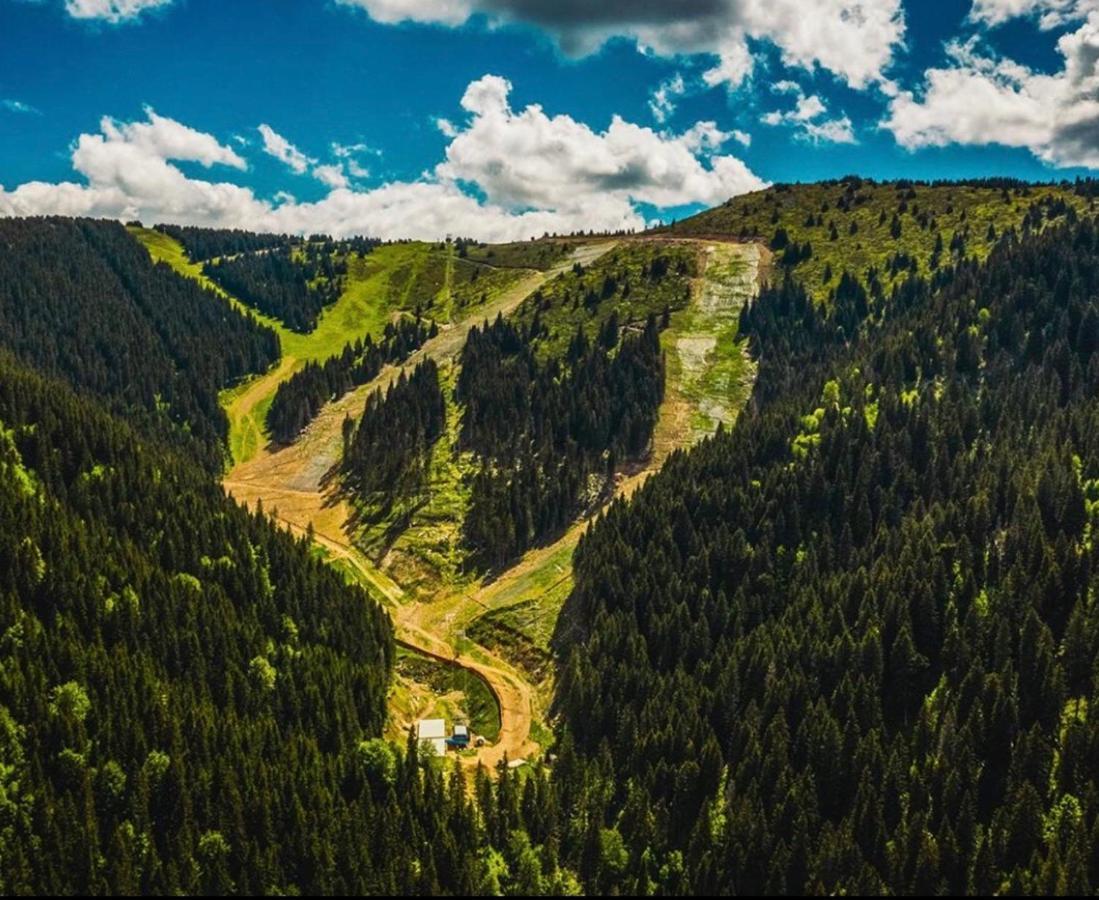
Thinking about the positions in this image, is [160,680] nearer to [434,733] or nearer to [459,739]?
[434,733]

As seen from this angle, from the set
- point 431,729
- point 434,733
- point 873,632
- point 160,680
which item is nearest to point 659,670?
point 873,632

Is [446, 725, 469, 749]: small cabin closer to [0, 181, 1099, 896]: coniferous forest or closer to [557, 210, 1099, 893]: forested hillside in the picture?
[0, 181, 1099, 896]: coniferous forest

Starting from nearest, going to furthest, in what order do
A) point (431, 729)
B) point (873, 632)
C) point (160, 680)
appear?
point (873, 632), point (160, 680), point (431, 729)

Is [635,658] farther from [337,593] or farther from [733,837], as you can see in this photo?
[337,593]

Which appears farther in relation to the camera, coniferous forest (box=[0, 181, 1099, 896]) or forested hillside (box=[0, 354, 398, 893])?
coniferous forest (box=[0, 181, 1099, 896])

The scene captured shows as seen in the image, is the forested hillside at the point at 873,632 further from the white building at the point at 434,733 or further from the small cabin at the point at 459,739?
the white building at the point at 434,733

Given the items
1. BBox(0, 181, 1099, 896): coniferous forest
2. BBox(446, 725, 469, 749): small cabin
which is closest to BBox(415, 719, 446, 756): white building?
BBox(446, 725, 469, 749): small cabin
